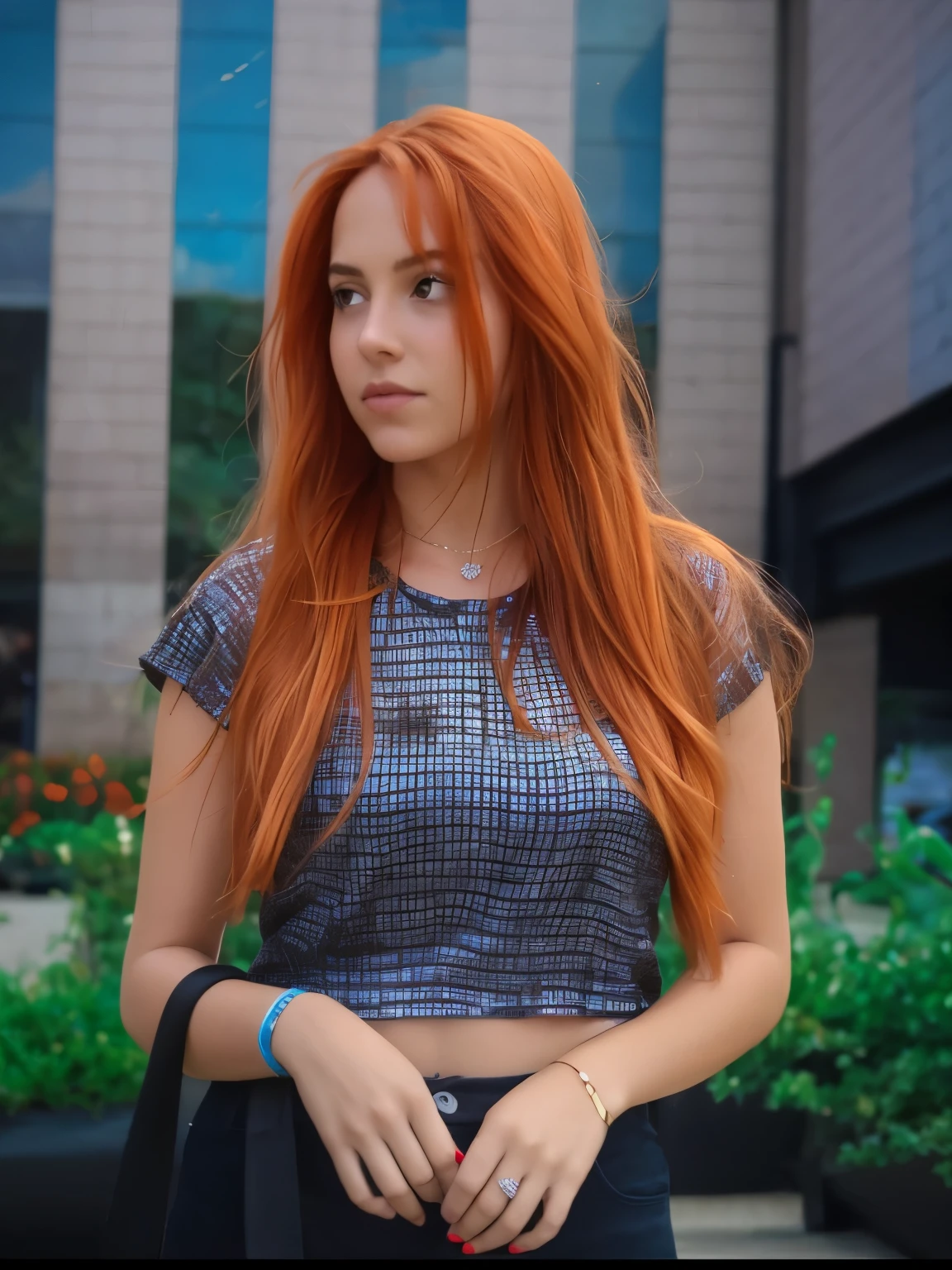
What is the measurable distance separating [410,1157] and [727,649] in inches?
20.9

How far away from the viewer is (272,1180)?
1030mm

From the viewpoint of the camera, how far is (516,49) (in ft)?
8.66

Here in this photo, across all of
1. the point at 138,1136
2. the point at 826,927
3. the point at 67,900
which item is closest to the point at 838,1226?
the point at 826,927

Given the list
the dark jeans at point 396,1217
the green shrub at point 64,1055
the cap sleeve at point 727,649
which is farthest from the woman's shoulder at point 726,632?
the green shrub at point 64,1055

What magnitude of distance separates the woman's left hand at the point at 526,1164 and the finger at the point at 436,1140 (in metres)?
0.02

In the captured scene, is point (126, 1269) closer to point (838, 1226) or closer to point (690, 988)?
point (690, 988)

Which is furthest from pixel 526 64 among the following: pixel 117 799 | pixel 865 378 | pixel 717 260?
pixel 117 799

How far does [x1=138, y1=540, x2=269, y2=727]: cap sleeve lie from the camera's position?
114cm

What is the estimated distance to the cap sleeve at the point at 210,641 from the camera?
1.14 meters

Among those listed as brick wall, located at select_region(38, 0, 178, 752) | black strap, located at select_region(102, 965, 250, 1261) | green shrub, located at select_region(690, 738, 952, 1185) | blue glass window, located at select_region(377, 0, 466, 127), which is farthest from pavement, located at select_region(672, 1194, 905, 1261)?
blue glass window, located at select_region(377, 0, 466, 127)

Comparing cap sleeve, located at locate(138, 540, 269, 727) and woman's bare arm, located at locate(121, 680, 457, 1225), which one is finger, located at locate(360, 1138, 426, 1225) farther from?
cap sleeve, located at locate(138, 540, 269, 727)

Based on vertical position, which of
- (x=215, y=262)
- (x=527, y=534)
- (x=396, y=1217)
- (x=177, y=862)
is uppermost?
(x=215, y=262)

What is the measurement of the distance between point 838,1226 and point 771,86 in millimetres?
2352

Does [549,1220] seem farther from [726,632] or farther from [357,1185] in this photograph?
[726,632]
